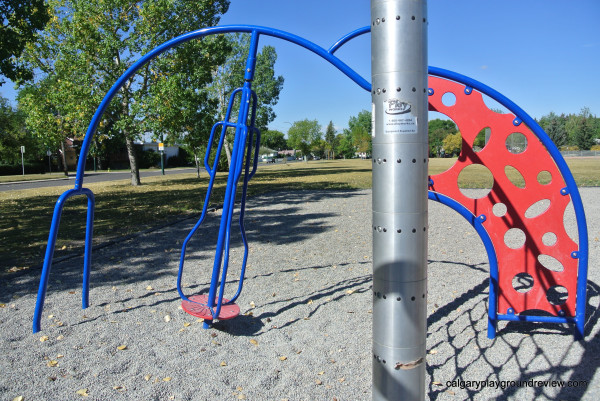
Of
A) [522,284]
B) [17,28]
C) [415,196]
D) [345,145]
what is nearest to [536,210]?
[522,284]

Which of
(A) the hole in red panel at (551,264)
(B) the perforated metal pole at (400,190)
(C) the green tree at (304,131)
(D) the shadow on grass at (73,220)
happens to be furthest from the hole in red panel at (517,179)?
(C) the green tree at (304,131)

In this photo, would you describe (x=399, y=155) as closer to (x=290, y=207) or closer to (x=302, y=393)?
(x=302, y=393)

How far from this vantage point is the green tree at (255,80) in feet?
117

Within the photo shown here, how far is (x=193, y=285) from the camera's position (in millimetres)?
5547

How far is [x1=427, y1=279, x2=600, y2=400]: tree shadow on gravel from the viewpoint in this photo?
3.21 m

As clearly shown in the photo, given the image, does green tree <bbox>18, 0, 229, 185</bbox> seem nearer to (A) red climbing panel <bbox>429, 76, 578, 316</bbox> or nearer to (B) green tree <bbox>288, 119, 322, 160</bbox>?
(A) red climbing panel <bbox>429, 76, 578, 316</bbox>

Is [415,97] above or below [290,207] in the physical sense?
above

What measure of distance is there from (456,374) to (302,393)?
3.75ft

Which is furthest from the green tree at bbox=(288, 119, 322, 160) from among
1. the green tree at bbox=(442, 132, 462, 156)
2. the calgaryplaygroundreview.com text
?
the calgaryplaygroundreview.com text

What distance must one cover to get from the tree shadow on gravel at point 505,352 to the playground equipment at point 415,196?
6.3 inches

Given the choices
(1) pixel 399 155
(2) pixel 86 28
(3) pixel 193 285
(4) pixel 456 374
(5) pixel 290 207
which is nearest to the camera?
(1) pixel 399 155

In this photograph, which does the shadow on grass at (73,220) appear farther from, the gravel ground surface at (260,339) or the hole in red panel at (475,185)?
Result: the hole in red panel at (475,185)

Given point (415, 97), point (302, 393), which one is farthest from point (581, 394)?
point (415, 97)

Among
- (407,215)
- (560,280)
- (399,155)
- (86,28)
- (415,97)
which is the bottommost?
(560,280)
